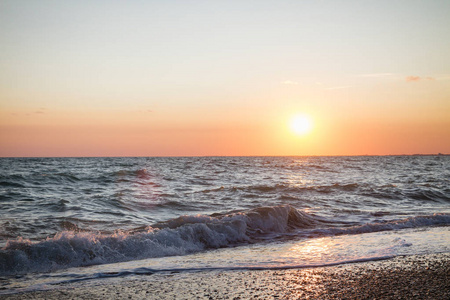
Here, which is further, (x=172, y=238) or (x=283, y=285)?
(x=172, y=238)

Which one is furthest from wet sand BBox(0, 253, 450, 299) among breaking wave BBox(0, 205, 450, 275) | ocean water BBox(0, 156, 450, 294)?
breaking wave BBox(0, 205, 450, 275)

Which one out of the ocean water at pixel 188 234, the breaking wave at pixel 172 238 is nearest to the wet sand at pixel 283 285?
the ocean water at pixel 188 234

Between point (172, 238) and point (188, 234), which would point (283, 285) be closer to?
point (172, 238)

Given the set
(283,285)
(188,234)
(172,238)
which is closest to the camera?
(283,285)

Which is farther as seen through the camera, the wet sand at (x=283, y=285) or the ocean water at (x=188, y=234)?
the ocean water at (x=188, y=234)

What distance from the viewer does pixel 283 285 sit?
550 cm

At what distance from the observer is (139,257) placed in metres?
7.92

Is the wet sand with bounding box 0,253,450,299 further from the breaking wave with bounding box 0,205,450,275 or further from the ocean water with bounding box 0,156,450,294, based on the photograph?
the breaking wave with bounding box 0,205,450,275

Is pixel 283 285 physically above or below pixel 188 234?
above

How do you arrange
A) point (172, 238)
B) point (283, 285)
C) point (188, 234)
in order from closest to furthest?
point (283, 285) < point (172, 238) < point (188, 234)

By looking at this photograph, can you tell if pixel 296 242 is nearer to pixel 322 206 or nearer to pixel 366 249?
pixel 366 249

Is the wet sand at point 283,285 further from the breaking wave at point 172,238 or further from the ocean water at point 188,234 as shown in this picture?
the breaking wave at point 172,238

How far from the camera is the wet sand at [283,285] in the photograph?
16.6 feet

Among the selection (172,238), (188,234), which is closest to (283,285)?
(172,238)
